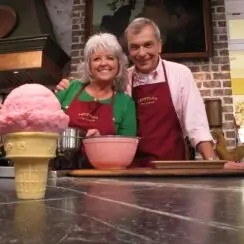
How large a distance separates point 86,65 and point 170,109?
0.40 meters

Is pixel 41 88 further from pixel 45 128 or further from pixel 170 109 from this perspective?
pixel 170 109

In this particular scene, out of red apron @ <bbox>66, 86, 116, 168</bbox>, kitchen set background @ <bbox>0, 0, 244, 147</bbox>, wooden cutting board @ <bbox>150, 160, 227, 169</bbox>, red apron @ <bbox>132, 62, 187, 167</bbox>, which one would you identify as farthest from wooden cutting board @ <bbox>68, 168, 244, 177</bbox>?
kitchen set background @ <bbox>0, 0, 244, 147</bbox>

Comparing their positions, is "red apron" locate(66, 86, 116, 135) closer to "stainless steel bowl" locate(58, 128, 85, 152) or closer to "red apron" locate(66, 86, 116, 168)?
"red apron" locate(66, 86, 116, 168)

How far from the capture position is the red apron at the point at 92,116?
1403 mm

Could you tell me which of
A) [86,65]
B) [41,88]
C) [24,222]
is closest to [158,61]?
[86,65]

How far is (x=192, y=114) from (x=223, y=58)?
196 centimetres

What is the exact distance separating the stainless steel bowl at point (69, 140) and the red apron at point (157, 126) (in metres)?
0.48

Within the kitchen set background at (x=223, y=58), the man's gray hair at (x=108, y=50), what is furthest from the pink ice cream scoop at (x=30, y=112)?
the kitchen set background at (x=223, y=58)

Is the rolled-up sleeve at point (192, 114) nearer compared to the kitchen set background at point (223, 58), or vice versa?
the rolled-up sleeve at point (192, 114)

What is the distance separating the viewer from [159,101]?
5.34ft

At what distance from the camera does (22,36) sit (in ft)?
11.1

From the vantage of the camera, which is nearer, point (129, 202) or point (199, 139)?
point (129, 202)

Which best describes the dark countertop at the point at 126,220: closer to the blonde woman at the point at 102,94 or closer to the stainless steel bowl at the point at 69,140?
the stainless steel bowl at the point at 69,140

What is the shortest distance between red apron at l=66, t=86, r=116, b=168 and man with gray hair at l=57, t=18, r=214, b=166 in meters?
0.13
